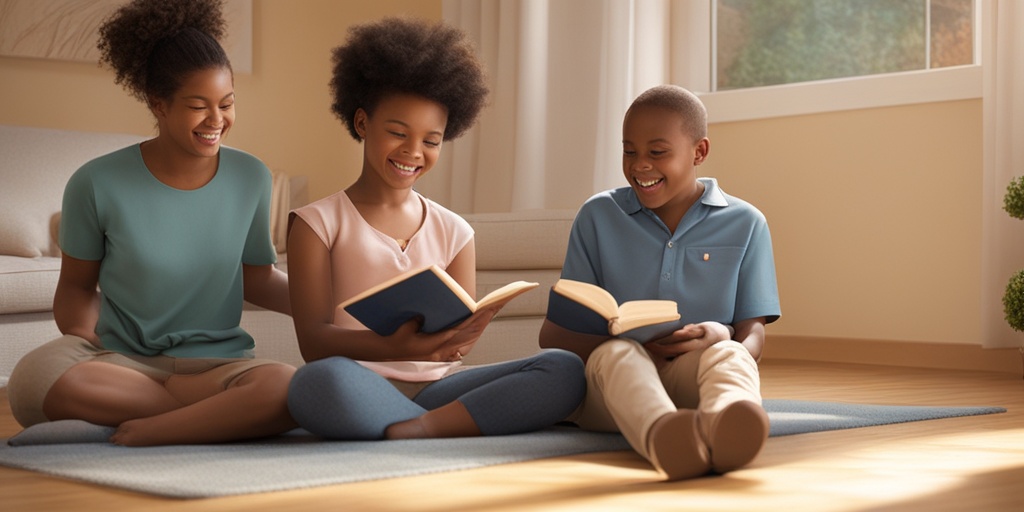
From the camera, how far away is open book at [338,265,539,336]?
183 cm

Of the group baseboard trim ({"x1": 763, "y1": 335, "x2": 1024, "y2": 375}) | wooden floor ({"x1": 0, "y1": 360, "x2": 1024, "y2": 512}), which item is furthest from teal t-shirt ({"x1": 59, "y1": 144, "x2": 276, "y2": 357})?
baseboard trim ({"x1": 763, "y1": 335, "x2": 1024, "y2": 375})

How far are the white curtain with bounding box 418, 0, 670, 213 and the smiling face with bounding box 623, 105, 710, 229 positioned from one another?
251 centimetres

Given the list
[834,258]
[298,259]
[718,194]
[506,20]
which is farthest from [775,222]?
[298,259]

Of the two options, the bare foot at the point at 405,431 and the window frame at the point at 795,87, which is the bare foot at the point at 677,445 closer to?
the bare foot at the point at 405,431

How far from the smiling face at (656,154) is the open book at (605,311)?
33 centimetres

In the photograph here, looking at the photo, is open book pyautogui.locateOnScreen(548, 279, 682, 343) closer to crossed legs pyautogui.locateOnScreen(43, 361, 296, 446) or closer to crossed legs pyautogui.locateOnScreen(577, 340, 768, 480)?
crossed legs pyautogui.locateOnScreen(577, 340, 768, 480)

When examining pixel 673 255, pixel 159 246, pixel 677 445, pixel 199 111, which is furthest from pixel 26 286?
pixel 677 445

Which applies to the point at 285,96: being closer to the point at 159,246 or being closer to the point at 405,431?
the point at 159,246

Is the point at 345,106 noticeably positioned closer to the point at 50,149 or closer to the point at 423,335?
the point at 423,335

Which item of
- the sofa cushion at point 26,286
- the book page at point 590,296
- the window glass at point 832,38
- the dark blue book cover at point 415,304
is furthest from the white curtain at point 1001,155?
the sofa cushion at point 26,286

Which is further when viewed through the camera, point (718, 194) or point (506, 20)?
point (506, 20)

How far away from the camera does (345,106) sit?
2373 millimetres

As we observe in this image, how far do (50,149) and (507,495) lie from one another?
127 inches

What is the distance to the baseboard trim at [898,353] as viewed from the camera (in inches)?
154
